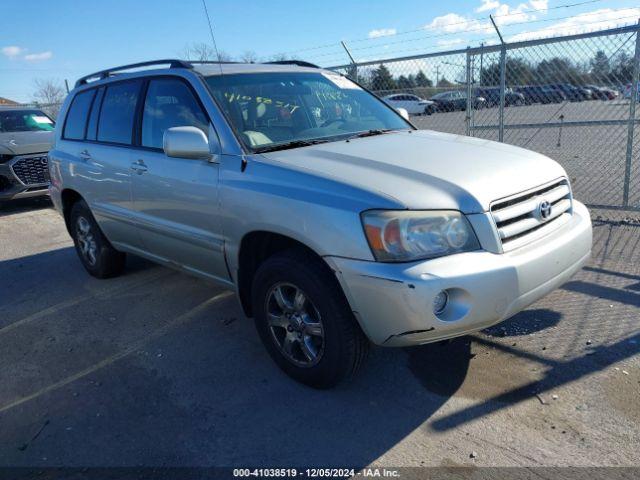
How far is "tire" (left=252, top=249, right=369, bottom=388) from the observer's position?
2.89m

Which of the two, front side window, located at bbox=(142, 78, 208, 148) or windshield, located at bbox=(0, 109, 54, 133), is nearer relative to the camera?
front side window, located at bbox=(142, 78, 208, 148)

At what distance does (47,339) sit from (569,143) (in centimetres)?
702

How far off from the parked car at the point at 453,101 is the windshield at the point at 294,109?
337 centimetres

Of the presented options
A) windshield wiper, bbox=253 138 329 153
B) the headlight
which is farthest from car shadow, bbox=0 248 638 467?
windshield wiper, bbox=253 138 329 153

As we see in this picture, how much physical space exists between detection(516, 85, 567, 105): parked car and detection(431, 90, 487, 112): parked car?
535mm

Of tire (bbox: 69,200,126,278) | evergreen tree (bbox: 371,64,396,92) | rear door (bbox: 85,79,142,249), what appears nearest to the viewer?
rear door (bbox: 85,79,142,249)

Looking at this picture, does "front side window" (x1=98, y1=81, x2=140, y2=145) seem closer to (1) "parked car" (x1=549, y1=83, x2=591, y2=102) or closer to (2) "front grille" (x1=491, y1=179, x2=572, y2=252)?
(2) "front grille" (x1=491, y1=179, x2=572, y2=252)

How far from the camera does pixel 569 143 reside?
778 cm

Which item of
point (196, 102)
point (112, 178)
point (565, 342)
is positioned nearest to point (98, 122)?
point (112, 178)

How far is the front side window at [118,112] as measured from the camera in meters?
4.43

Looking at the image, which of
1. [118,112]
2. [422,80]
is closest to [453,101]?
[422,80]

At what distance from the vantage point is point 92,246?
549 cm

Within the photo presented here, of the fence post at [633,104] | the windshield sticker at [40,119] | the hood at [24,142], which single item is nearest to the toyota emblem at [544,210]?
the fence post at [633,104]

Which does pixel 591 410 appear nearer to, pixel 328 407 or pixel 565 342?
pixel 565 342
